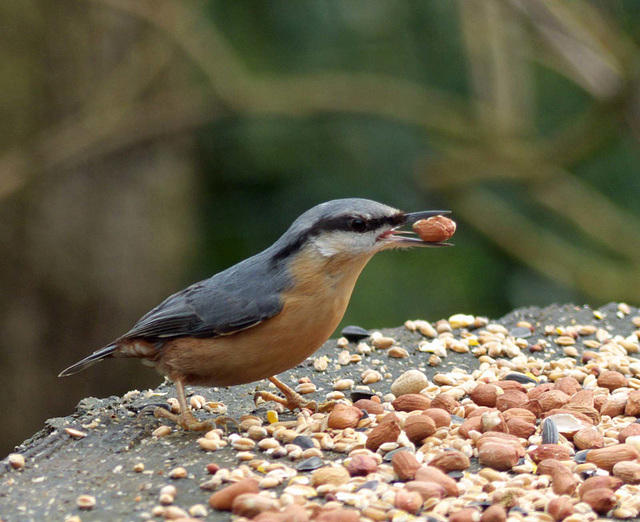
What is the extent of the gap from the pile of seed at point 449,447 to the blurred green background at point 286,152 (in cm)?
261

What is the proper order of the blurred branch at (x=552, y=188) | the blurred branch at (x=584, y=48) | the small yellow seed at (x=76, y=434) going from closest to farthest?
1. the small yellow seed at (x=76, y=434)
2. the blurred branch at (x=584, y=48)
3. the blurred branch at (x=552, y=188)

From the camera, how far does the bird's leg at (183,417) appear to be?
10.4 ft

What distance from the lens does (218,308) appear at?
3.30 m

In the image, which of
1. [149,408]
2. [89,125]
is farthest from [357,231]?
[89,125]

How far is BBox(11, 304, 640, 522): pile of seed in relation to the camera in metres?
2.49

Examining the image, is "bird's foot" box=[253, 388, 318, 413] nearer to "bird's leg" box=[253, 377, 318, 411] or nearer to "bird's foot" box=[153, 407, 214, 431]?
"bird's leg" box=[253, 377, 318, 411]

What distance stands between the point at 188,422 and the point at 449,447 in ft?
3.09

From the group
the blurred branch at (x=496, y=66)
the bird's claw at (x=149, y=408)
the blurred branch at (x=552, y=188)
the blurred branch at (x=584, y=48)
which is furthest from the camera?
the blurred branch at (x=496, y=66)

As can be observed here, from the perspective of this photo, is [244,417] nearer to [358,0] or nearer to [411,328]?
[411,328]

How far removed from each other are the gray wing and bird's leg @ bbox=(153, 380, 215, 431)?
22 cm

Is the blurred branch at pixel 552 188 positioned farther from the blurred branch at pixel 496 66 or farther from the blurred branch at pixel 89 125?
the blurred branch at pixel 89 125

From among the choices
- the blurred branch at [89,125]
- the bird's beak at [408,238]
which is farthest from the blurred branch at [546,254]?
the bird's beak at [408,238]

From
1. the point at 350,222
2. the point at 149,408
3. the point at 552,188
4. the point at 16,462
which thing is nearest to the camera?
the point at 16,462

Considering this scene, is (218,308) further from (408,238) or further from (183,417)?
(408,238)
